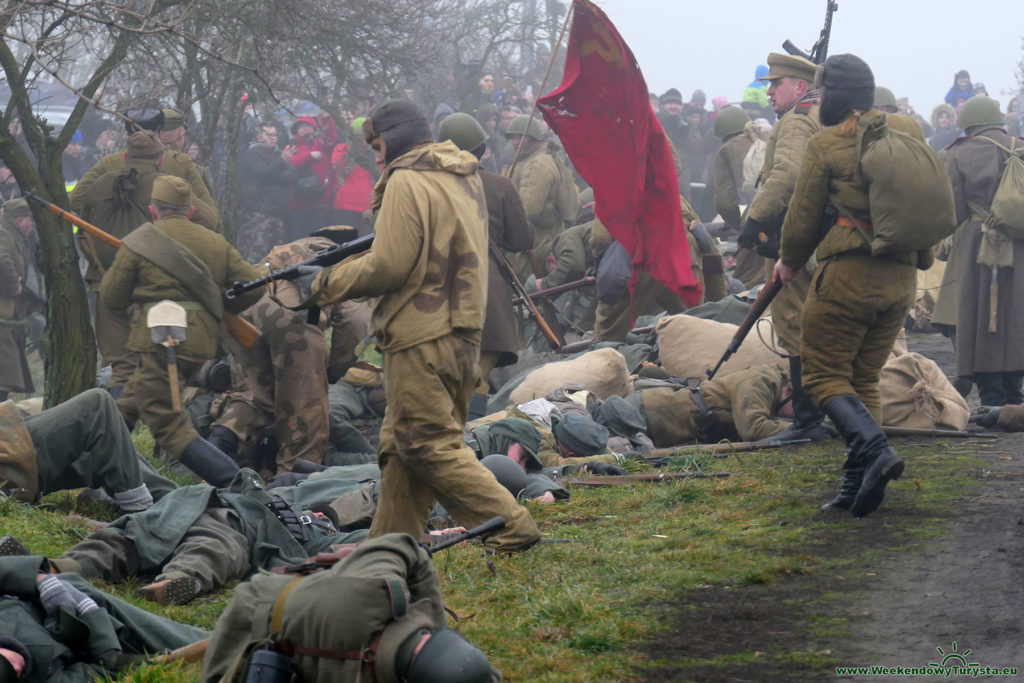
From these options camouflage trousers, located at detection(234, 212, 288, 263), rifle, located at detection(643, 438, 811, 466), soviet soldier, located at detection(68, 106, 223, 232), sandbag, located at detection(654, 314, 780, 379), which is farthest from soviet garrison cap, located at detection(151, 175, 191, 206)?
camouflage trousers, located at detection(234, 212, 288, 263)

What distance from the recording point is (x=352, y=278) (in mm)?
5367

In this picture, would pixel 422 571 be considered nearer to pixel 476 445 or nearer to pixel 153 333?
pixel 476 445

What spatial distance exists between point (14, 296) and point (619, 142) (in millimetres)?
5950

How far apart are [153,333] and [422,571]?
522 centimetres

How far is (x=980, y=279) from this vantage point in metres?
10.0

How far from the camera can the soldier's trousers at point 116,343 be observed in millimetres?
9109

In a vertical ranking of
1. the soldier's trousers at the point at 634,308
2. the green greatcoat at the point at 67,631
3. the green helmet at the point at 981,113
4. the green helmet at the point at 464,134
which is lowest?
the green greatcoat at the point at 67,631

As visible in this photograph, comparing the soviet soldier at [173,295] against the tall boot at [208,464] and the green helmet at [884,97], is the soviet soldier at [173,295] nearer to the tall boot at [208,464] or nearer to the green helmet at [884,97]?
the tall boot at [208,464]

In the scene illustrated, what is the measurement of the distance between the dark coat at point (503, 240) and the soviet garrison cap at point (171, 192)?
6.54ft

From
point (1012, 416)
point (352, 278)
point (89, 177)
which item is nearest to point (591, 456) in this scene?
point (1012, 416)

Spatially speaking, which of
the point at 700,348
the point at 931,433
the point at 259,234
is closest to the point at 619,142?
the point at 700,348

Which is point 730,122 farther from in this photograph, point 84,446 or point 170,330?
point 84,446

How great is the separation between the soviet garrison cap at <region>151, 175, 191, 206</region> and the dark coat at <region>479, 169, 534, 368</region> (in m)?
1.99

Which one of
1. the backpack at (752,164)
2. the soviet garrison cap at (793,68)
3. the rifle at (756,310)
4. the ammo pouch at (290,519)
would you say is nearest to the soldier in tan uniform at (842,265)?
the rifle at (756,310)
